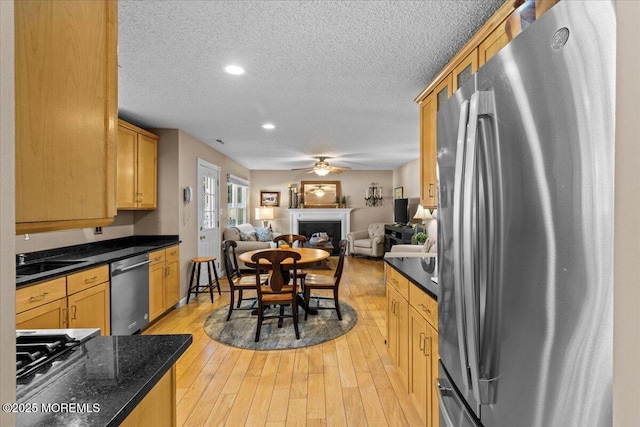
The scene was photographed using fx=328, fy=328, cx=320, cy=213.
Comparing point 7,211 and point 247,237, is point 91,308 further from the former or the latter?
point 247,237

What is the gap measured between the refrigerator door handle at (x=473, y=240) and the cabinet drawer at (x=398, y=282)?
1.32m

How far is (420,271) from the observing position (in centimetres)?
229

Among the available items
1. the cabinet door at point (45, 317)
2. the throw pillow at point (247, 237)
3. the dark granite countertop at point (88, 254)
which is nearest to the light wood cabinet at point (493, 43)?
the dark granite countertop at point (88, 254)

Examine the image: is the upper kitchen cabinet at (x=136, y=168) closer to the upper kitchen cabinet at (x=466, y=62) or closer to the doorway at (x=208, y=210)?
the doorway at (x=208, y=210)

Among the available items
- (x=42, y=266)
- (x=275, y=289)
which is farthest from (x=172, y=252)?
(x=275, y=289)

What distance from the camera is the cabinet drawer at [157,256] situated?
12.1 ft

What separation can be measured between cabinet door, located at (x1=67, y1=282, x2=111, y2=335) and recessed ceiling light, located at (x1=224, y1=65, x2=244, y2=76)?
206 cm

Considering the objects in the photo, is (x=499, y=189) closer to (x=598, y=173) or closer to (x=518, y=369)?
(x=598, y=173)

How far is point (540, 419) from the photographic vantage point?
69cm

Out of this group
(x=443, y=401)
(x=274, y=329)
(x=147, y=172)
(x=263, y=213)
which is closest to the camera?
(x=443, y=401)

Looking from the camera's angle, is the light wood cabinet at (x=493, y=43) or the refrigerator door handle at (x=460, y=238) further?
the light wood cabinet at (x=493, y=43)

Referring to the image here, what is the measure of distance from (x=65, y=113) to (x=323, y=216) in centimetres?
838

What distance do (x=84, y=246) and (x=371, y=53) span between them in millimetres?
3428

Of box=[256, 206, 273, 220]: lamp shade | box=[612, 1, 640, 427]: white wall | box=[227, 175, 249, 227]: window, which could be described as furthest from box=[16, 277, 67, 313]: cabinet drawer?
box=[256, 206, 273, 220]: lamp shade
